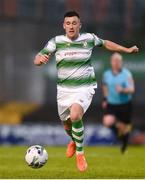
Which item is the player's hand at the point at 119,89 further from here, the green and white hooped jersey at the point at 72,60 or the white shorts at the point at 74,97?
the green and white hooped jersey at the point at 72,60

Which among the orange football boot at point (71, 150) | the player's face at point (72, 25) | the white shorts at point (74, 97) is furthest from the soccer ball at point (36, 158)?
the player's face at point (72, 25)

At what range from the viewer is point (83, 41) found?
12.9 metres

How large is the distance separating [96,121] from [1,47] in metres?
4.58

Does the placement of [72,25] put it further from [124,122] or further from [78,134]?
[124,122]

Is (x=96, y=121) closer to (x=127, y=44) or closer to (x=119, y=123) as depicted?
(x=127, y=44)

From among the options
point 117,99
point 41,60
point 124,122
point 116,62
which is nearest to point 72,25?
point 41,60

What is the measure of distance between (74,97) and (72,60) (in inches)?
22.6

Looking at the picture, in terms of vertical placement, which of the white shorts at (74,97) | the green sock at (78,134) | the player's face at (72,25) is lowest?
the green sock at (78,134)

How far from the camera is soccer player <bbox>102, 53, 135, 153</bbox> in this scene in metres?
19.7

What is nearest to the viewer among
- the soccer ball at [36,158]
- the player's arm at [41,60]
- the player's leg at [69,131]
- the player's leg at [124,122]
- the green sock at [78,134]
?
the soccer ball at [36,158]

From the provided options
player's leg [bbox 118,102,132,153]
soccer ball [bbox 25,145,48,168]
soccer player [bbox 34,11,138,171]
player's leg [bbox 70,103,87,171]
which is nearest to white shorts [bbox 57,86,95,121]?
soccer player [bbox 34,11,138,171]

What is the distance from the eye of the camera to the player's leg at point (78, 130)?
12438 millimetres

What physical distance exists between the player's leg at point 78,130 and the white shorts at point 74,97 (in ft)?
0.38

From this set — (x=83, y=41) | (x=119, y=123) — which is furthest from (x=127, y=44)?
(x=83, y=41)
